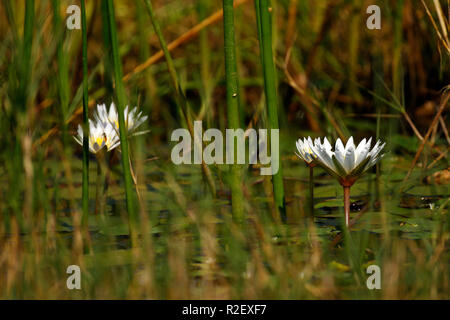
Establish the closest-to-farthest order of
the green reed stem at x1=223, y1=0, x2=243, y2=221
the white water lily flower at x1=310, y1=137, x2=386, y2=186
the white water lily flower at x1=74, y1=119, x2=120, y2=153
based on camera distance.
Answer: the white water lily flower at x1=310, y1=137, x2=386, y2=186 → the green reed stem at x1=223, y1=0, x2=243, y2=221 → the white water lily flower at x1=74, y1=119, x2=120, y2=153

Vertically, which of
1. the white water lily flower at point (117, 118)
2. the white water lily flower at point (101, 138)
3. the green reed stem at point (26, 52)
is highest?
the green reed stem at point (26, 52)

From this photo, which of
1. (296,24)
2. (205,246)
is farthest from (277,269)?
(296,24)

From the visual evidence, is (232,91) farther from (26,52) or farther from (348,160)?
(26,52)

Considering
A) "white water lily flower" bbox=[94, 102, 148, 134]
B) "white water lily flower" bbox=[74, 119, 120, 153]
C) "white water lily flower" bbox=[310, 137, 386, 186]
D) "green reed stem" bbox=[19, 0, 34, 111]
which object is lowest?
"white water lily flower" bbox=[310, 137, 386, 186]

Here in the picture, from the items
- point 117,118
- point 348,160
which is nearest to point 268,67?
point 348,160

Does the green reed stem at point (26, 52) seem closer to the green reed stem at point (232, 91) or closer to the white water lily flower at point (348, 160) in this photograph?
the green reed stem at point (232, 91)

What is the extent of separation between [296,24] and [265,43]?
1512mm

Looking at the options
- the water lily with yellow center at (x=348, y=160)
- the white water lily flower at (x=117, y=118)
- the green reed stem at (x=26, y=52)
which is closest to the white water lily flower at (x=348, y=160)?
the water lily with yellow center at (x=348, y=160)

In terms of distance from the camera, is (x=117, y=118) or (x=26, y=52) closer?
(x=26, y=52)

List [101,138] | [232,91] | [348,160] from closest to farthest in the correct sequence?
[348,160]
[232,91]
[101,138]

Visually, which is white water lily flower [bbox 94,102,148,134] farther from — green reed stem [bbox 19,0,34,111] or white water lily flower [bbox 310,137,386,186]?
white water lily flower [bbox 310,137,386,186]

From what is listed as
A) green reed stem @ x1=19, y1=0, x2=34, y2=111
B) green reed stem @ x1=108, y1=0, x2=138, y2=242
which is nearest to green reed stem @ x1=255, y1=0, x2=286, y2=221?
green reed stem @ x1=108, y1=0, x2=138, y2=242

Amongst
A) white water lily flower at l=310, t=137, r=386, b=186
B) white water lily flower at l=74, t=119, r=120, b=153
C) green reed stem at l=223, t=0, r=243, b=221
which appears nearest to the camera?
white water lily flower at l=310, t=137, r=386, b=186

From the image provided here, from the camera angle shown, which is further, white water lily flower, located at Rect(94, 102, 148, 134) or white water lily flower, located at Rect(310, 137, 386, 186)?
white water lily flower, located at Rect(94, 102, 148, 134)
